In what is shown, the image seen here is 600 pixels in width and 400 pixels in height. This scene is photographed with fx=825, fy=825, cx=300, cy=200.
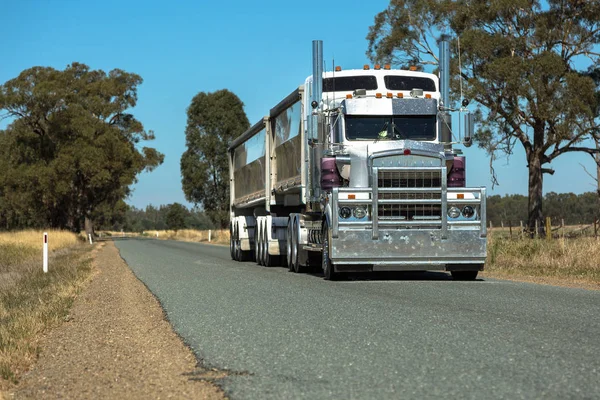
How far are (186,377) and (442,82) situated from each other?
40.5ft

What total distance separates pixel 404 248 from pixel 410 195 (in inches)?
38.3

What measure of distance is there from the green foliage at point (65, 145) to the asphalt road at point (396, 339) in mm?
43175

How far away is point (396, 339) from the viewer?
25.6 ft

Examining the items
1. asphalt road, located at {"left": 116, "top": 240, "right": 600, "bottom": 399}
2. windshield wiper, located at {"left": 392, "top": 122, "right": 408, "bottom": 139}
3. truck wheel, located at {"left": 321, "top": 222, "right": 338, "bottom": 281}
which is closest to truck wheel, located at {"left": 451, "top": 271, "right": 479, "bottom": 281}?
asphalt road, located at {"left": 116, "top": 240, "right": 600, "bottom": 399}

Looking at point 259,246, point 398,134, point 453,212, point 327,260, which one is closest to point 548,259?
point 453,212

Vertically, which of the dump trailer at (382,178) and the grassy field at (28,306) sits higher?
the dump trailer at (382,178)

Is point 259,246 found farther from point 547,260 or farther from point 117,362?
point 117,362

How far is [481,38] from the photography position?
36.7 metres

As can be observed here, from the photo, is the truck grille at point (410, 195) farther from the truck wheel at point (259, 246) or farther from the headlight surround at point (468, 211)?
the truck wheel at point (259, 246)

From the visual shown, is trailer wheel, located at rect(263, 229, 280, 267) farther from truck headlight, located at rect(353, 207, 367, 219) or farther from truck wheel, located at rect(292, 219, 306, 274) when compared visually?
truck headlight, located at rect(353, 207, 367, 219)

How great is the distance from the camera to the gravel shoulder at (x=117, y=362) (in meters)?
6.04

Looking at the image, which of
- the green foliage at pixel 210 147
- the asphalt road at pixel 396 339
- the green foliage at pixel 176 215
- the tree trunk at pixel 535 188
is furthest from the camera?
the green foliage at pixel 176 215

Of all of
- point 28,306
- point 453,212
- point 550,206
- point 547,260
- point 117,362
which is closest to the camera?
point 117,362

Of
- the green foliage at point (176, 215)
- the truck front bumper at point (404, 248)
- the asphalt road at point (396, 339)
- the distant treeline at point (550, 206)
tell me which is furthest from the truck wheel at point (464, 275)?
the green foliage at point (176, 215)
